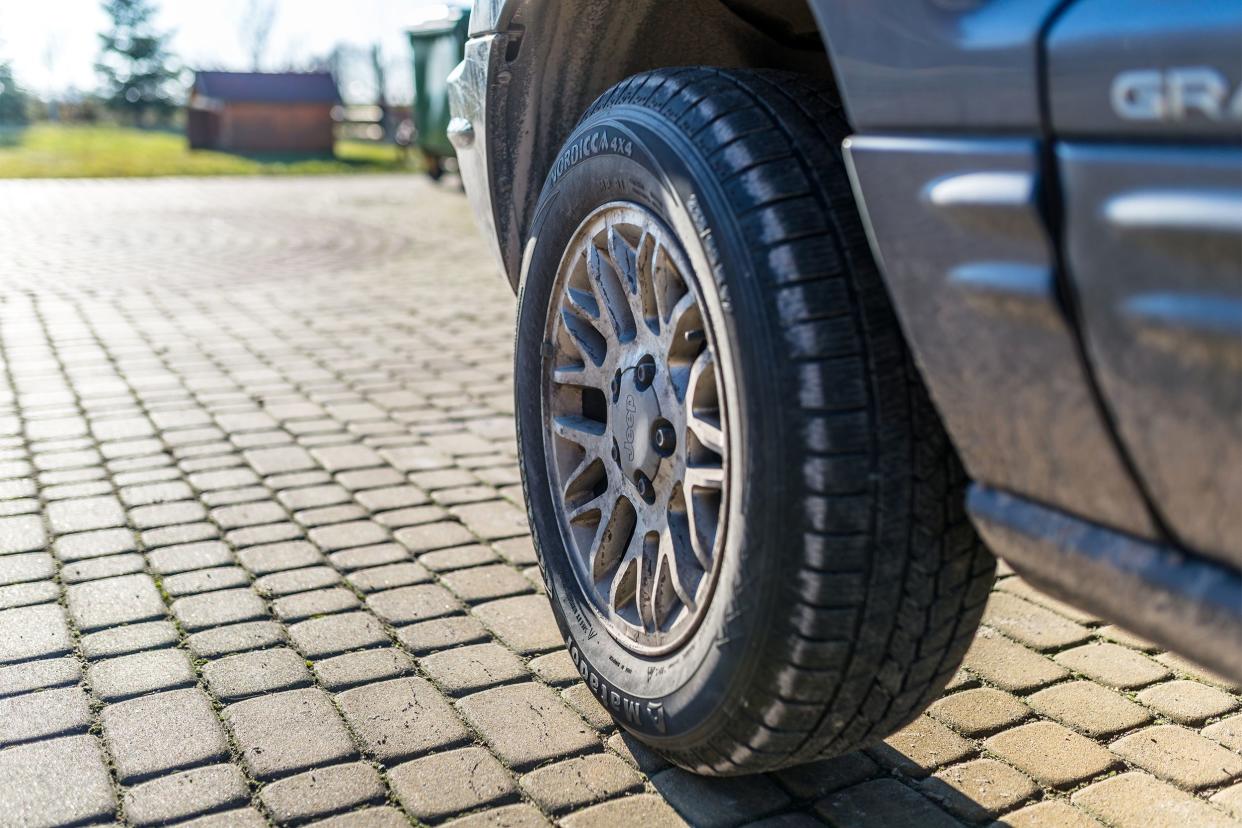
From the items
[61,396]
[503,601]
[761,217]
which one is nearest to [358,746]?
[503,601]

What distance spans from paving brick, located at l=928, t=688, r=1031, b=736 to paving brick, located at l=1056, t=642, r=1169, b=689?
0.78ft

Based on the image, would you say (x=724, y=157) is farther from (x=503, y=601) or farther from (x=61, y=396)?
(x=61, y=396)

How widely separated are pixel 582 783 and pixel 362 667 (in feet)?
Result: 2.16

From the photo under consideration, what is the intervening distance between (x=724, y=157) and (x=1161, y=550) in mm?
855

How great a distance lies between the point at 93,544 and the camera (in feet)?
10.7

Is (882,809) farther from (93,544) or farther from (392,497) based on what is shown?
(93,544)

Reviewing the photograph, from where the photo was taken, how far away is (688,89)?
1.99 metres

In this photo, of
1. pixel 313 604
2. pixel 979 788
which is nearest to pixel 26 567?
pixel 313 604

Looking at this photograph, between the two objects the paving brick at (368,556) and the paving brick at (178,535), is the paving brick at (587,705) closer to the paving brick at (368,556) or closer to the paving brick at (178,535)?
the paving brick at (368,556)

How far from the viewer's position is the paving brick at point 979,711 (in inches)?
93.2

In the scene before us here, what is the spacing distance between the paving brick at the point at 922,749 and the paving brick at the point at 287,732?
1.00 m

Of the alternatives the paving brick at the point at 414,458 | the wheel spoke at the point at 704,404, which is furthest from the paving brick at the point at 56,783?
the paving brick at the point at 414,458

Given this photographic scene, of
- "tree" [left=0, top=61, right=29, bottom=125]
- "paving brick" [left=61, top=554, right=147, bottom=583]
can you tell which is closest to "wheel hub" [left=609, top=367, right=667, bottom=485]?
"paving brick" [left=61, top=554, right=147, bottom=583]

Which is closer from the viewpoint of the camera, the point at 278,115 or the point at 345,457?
the point at 345,457
